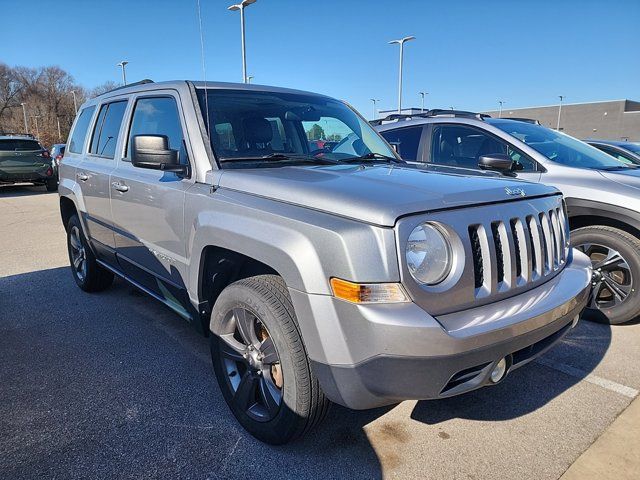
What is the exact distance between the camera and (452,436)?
254cm

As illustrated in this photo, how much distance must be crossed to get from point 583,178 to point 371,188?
2916 mm

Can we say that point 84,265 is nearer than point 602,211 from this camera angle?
No

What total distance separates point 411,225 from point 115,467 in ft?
6.15

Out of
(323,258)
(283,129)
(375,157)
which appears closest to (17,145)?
(283,129)

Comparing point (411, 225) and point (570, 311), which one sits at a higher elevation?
point (411, 225)

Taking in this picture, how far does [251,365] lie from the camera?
2.49 m

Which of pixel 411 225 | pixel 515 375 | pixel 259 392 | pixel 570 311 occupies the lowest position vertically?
pixel 515 375

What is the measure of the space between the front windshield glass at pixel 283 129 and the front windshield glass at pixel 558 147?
6.12 feet

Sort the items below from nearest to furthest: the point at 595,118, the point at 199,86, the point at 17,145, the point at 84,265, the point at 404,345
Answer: the point at 404,345, the point at 199,86, the point at 84,265, the point at 17,145, the point at 595,118

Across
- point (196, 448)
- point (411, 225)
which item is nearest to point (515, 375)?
point (411, 225)

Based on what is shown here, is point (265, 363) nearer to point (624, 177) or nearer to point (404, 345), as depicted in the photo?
point (404, 345)

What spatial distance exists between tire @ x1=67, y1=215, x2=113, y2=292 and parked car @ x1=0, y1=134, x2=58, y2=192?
11.1m

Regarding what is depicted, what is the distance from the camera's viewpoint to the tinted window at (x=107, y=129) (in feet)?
12.9

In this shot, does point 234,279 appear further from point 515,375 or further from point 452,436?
point 515,375
